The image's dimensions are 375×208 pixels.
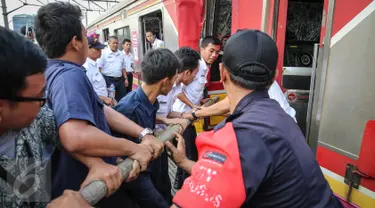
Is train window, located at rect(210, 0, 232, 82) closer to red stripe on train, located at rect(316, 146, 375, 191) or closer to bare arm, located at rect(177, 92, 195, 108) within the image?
bare arm, located at rect(177, 92, 195, 108)

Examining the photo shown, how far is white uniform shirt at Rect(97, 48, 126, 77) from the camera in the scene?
608 cm

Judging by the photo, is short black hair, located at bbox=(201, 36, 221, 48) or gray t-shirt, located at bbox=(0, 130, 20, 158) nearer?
gray t-shirt, located at bbox=(0, 130, 20, 158)

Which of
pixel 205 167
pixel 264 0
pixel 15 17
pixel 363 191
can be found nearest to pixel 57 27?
pixel 205 167

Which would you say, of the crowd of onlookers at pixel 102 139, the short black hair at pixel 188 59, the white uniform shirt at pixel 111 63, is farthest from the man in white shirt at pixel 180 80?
the white uniform shirt at pixel 111 63

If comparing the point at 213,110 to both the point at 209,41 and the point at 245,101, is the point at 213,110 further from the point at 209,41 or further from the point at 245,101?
the point at 245,101

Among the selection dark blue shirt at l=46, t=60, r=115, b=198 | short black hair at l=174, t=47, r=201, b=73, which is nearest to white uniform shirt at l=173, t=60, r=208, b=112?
short black hair at l=174, t=47, r=201, b=73

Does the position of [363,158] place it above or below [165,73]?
below

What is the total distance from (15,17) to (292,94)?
14.4m

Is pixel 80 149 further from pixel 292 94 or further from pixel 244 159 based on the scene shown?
pixel 292 94

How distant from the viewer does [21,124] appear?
89cm

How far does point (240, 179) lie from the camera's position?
31.6 inches

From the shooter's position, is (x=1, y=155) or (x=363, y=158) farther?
(x=363, y=158)

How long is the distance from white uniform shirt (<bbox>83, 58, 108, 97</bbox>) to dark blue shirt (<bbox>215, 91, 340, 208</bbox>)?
149 inches

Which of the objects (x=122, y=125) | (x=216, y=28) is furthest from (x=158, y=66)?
(x=216, y=28)
